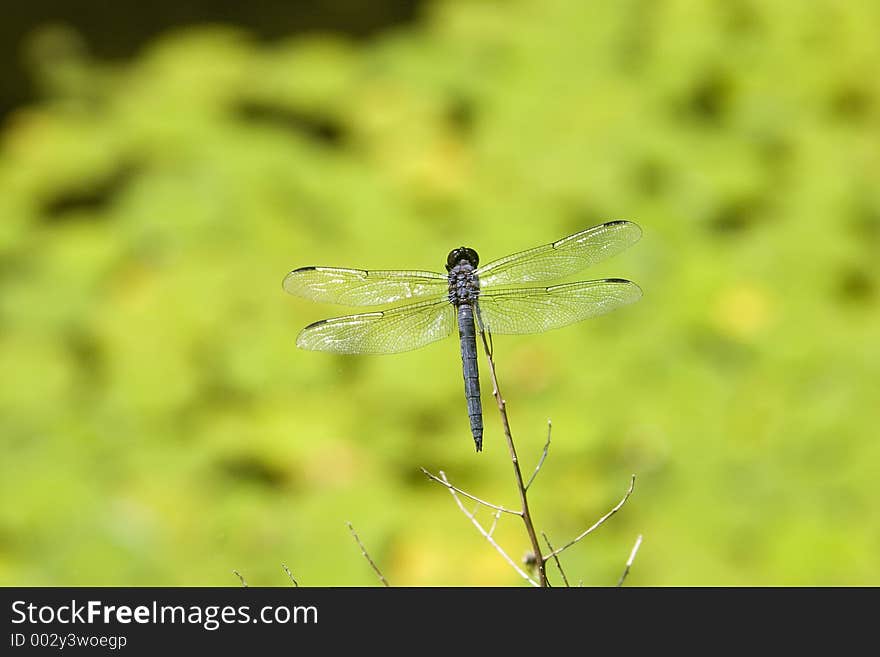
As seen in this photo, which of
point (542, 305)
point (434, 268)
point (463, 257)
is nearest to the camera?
point (463, 257)

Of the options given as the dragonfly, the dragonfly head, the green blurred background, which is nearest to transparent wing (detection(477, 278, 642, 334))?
the dragonfly

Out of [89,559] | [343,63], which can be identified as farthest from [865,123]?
[89,559]

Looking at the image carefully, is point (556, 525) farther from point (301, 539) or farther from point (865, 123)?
point (865, 123)

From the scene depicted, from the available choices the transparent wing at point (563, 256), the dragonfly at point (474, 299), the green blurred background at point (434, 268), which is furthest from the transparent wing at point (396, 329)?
the green blurred background at point (434, 268)

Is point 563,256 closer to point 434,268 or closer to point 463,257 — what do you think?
point 463,257

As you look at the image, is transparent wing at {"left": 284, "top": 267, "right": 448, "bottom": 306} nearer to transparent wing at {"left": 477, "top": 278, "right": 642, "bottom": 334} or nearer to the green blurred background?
transparent wing at {"left": 477, "top": 278, "right": 642, "bottom": 334}

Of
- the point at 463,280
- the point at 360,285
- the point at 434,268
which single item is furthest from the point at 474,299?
the point at 434,268

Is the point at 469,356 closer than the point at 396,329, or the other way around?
the point at 469,356
